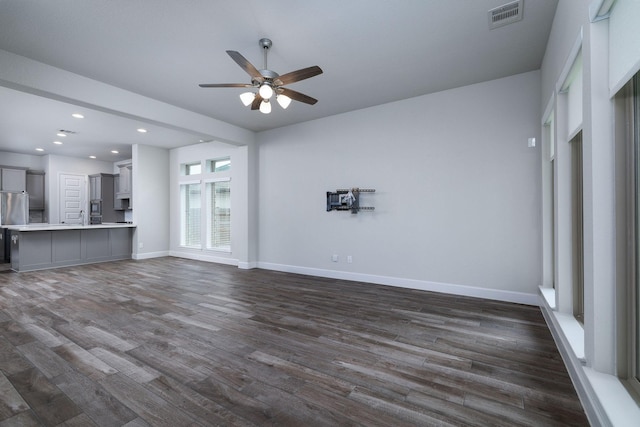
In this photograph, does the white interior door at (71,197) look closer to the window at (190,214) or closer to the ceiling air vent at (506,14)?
the window at (190,214)

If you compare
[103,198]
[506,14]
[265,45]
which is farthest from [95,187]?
[506,14]

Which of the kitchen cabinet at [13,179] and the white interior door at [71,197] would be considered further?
the white interior door at [71,197]

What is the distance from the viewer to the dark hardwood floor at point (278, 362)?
175cm

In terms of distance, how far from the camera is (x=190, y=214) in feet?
25.8

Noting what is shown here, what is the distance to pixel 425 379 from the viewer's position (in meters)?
2.09

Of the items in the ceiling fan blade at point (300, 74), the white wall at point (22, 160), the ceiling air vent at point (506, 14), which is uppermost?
the ceiling air vent at point (506, 14)

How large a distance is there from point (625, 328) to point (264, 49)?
3577 mm

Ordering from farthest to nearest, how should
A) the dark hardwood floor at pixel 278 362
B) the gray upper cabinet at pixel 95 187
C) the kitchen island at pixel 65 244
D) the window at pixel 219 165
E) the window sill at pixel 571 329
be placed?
the gray upper cabinet at pixel 95 187 → the window at pixel 219 165 → the kitchen island at pixel 65 244 → the window sill at pixel 571 329 → the dark hardwood floor at pixel 278 362

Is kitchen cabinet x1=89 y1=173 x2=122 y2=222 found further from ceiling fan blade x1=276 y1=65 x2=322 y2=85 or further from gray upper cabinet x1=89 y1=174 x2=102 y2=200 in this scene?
ceiling fan blade x1=276 y1=65 x2=322 y2=85

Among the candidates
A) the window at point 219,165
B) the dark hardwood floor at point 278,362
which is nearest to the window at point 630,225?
the dark hardwood floor at point 278,362

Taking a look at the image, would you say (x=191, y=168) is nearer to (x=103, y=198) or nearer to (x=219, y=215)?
(x=219, y=215)

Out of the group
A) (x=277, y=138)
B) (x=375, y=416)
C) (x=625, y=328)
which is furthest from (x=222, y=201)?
(x=625, y=328)

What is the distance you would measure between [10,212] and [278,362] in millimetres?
9211

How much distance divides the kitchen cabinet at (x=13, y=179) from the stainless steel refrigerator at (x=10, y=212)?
406mm
